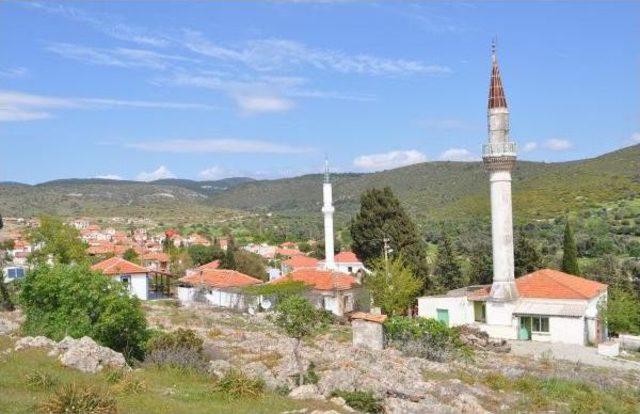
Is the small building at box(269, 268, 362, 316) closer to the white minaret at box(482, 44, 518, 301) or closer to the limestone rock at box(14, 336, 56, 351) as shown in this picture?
the white minaret at box(482, 44, 518, 301)

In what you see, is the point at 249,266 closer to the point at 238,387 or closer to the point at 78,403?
the point at 238,387

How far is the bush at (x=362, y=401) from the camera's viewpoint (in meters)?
15.1

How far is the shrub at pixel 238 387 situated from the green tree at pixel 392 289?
78.4 feet

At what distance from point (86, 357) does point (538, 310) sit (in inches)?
989

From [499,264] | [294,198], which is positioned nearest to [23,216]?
[294,198]

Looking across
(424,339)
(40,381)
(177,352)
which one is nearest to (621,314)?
(424,339)

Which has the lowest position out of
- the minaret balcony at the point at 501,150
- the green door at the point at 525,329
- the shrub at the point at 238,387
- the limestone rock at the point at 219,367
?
the green door at the point at 525,329

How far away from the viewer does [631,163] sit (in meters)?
104

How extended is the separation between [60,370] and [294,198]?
18088 centimetres

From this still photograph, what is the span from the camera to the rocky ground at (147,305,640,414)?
1669cm

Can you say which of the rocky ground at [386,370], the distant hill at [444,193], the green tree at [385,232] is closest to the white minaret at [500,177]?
the rocky ground at [386,370]

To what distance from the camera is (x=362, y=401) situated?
15180mm

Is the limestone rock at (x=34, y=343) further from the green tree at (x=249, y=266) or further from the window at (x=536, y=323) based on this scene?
the green tree at (x=249, y=266)

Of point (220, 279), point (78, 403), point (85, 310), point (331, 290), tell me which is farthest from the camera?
point (220, 279)
